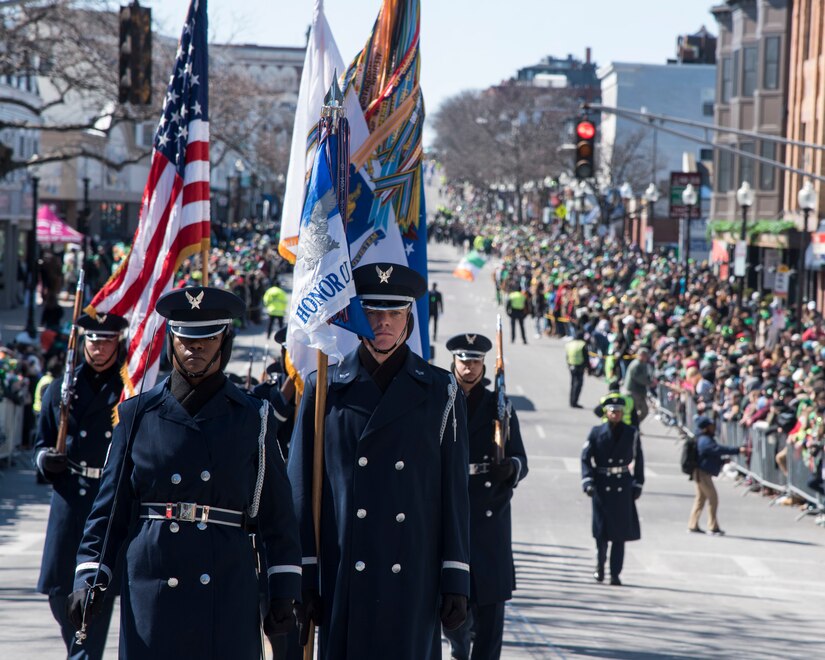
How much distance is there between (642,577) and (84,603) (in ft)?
34.4

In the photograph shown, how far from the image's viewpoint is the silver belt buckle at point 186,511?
6043mm

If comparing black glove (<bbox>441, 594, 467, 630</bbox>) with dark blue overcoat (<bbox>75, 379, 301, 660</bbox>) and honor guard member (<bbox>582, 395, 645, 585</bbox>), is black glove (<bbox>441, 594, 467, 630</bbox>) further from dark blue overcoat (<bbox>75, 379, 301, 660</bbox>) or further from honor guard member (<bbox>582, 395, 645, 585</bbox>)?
honor guard member (<bbox>582, 395, 645, 585</bbox>)

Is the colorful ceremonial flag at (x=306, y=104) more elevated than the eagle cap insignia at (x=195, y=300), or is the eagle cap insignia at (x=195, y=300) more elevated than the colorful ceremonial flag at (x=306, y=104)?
the colorful ceremonial flag at (x=306, y=104)

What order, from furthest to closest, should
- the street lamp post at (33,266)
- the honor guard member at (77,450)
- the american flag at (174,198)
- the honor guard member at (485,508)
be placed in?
the street lamp post at (33,266)
the american flag at (174,198)
the honor guard member at (485,508)
the honor guard member at (77,450)

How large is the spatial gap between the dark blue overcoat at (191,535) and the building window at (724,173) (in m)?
50.4

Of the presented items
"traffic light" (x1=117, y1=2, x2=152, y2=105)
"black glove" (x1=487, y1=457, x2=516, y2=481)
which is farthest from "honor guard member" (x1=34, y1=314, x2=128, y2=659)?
"traffic light" (x1=117, y1=2, x2=152, y2=105)

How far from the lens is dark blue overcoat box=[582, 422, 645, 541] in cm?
1498

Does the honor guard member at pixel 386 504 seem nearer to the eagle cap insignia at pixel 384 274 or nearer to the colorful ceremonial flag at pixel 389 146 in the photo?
the eagle cap insignia at pixel 384 274

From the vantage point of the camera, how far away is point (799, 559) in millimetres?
17234

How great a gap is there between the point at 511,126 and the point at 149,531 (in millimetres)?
126464

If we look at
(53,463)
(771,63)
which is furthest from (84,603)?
(771,63)

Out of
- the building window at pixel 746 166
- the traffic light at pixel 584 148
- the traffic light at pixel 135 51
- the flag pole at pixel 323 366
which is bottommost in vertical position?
the flag pole at pixel 323 366

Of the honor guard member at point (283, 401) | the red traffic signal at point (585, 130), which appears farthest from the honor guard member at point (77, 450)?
the red traffic signal at point (585, 130)

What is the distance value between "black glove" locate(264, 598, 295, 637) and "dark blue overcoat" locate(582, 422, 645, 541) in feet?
30.1
